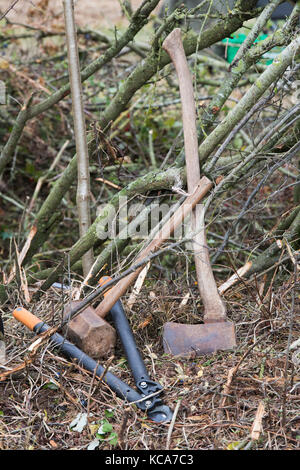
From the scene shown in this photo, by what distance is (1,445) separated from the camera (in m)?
1.87

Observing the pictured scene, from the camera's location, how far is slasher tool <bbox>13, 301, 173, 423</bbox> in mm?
2023

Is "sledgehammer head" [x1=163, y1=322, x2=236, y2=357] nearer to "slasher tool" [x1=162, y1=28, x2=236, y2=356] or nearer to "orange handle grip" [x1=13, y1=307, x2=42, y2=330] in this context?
"slasher tool" [x1=162, y1=28, x2=236, y2=356]

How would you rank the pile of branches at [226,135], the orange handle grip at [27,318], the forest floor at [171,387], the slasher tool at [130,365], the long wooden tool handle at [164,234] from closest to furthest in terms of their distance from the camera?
1. the forest floor at [171,387]
2. the slasher tool at [130,365]
3. the orange handle grip at [27,318]
4. the long wooden tool handle at [164,234]
5. the pile of branches at [226,135]

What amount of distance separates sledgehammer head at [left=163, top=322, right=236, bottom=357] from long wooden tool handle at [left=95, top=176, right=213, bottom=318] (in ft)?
0.93

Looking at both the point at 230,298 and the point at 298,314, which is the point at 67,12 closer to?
the point at 230,298

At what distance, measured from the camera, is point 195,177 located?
103 inches

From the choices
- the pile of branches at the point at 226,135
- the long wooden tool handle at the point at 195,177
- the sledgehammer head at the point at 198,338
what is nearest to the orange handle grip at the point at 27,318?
the pile of branches at the point at 226,135

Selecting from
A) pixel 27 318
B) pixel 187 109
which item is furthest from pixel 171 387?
pixel 187 109

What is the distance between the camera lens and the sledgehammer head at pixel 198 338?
234 centimetres

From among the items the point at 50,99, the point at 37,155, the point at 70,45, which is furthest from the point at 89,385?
the point at 37,155

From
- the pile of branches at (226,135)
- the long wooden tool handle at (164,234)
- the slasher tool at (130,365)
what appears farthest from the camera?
the pile of branches at (226,135)

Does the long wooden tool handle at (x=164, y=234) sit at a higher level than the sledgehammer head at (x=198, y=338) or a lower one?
higher

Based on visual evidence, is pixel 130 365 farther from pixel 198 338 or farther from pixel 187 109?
pixel 187 109

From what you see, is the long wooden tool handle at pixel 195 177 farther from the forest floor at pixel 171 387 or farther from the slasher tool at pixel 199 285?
the forest floor at pixel 171 387
